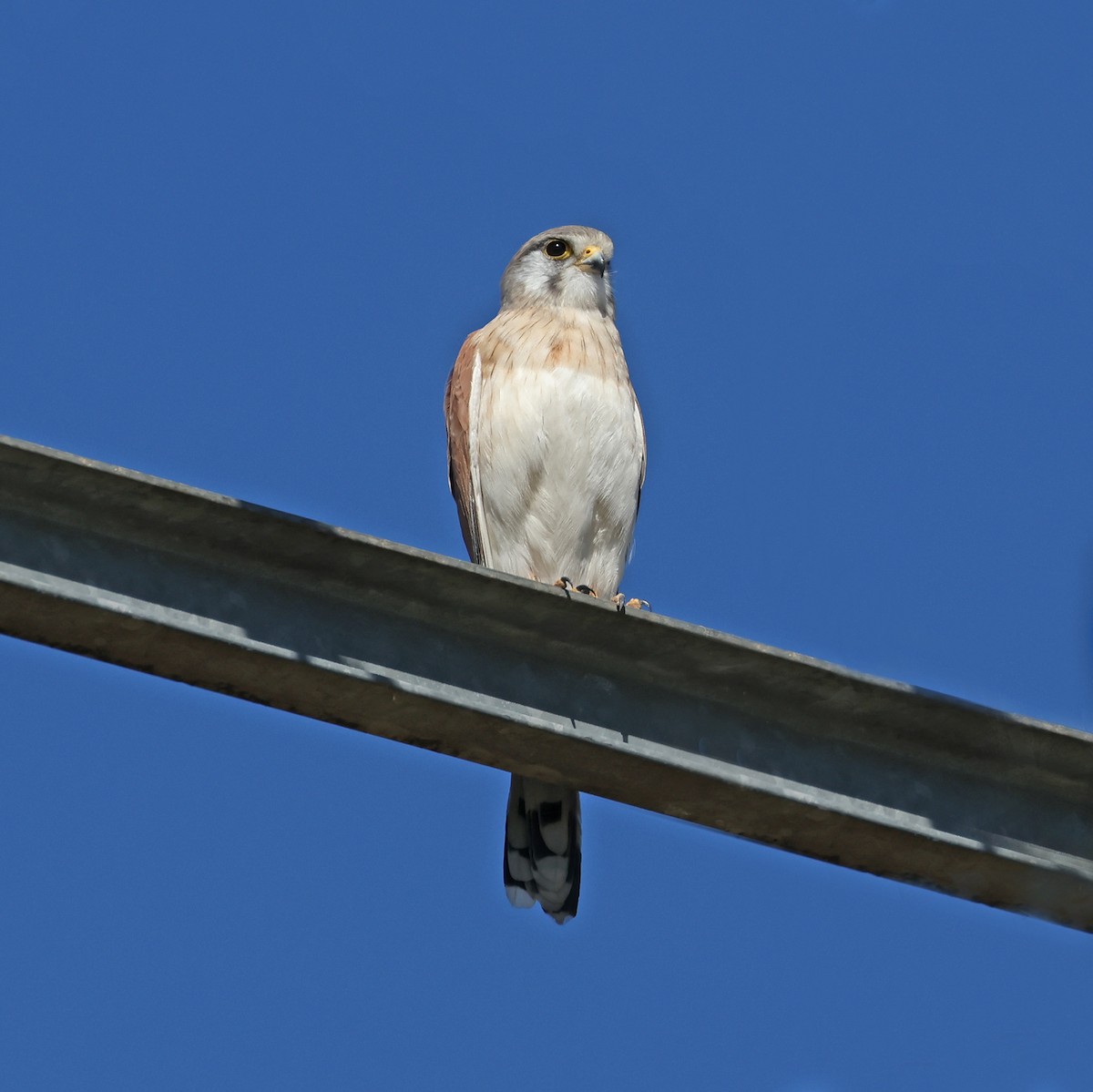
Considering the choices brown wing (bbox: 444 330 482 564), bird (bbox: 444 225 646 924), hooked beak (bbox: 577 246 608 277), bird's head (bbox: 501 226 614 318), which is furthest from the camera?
hooked beak (bbox: 577 246 608 277)

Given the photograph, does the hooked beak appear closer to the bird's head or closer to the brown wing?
the bird's head

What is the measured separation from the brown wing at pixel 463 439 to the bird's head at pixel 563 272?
0.38 metres

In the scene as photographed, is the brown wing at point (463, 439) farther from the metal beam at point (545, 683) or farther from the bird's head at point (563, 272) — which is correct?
the metal beam at point (545, 683)

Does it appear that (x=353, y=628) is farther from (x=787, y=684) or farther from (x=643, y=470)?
(x=643, y=470)

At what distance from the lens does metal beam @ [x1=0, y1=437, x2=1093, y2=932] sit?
2.85 m

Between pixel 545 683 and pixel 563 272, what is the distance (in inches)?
169

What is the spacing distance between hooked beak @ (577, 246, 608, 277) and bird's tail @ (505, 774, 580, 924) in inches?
89.3

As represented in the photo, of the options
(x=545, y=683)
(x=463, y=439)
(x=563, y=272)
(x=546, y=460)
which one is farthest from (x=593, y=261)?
(x=545, y=683)

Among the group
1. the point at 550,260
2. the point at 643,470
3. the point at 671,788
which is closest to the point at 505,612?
the point at 671,788

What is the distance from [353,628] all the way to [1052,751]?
126cm

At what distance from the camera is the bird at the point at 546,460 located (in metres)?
6.28

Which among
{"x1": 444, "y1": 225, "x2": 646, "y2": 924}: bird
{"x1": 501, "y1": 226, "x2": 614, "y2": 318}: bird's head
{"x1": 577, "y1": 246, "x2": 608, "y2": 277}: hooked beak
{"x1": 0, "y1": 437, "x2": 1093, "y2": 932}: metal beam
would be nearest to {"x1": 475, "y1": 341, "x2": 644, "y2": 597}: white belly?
{"x1": 444, "y1": 225, "x2": 646, "y2": 924}: bird

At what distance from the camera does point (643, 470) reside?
667 centimetres

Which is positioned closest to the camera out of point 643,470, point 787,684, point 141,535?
point 141,535
